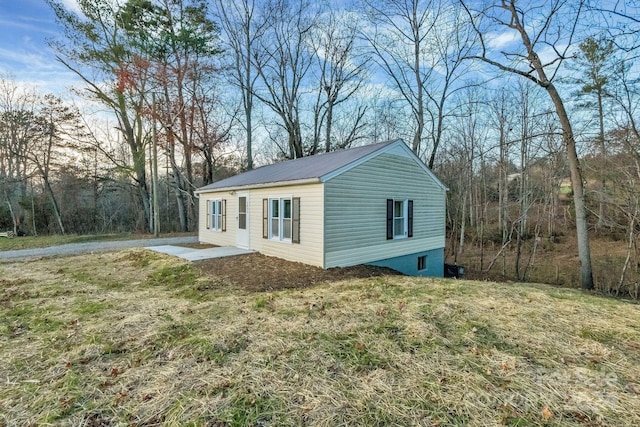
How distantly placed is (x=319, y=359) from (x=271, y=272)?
4.72 metres

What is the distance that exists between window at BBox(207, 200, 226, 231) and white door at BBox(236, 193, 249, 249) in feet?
4.14

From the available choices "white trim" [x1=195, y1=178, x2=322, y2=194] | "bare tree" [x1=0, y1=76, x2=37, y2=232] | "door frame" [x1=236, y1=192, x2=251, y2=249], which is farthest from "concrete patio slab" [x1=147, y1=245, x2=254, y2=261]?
"bare tree" [x1=0, y1=76, x2=37, y2=232]

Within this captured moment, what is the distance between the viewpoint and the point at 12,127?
1809 cm

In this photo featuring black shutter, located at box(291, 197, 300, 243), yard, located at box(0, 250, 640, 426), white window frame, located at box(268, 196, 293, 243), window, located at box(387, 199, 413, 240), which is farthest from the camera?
window, located at box(387, 199, 413, 240)

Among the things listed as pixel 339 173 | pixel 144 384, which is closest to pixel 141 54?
pixel 339 173

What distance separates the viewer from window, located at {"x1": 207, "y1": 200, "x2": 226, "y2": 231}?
39.2 feet

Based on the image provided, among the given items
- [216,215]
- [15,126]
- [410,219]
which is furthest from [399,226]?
[15,126]

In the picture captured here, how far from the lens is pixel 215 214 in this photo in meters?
12.6

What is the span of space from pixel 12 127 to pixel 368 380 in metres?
25.0

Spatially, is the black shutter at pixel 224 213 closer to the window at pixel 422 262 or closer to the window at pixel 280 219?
the window at pixel 280 219

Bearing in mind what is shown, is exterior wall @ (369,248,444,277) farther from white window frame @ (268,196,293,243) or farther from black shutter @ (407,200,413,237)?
white window frame @ (268,196,293,243)

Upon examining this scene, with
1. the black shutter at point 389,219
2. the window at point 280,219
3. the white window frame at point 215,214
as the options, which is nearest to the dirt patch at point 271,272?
the window at point 280,219

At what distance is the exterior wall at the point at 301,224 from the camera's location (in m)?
8.05

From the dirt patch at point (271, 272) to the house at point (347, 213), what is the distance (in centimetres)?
37
